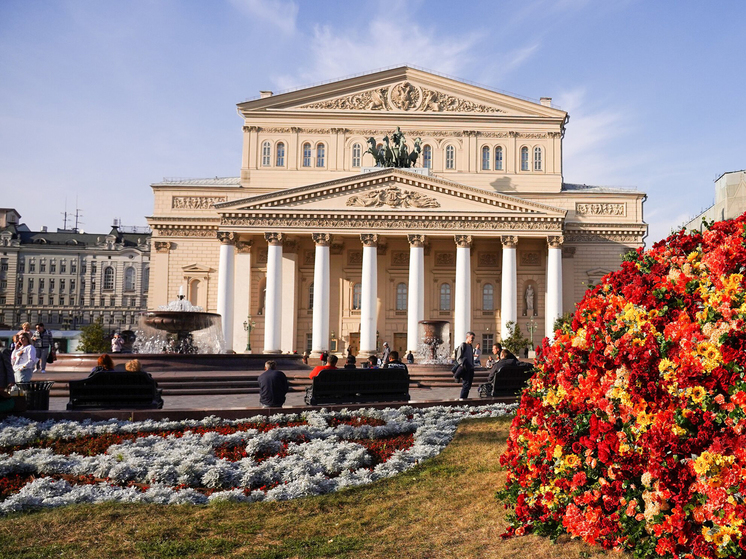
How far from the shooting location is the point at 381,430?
1085 centimetres

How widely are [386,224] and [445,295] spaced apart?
7519mm

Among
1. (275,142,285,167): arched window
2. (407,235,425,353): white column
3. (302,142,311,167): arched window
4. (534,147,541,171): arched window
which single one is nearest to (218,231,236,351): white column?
(275,142,285,167): arched window

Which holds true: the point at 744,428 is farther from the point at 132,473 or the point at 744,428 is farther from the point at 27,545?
the point at 132,473

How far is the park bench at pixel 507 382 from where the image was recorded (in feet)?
51.4

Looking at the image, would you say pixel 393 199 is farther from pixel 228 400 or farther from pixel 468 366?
pixel 468 366

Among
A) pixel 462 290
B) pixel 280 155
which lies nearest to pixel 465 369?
pixel 462 290

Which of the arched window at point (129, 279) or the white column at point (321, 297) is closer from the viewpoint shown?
the white column at point (321, 297)

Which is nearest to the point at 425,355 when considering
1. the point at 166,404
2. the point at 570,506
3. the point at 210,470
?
the point at 166,404

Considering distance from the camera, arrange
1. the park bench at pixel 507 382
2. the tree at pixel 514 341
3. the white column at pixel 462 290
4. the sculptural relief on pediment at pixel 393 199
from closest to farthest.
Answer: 1. the park bench at pixel 507 382
2. the tree at pixel 514 341
3. the white column at pixel 462 290
4. the sculptural relief on pediment at pixel 393 199

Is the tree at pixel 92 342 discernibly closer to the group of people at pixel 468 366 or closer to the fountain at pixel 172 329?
the fountain at pixel 172 329

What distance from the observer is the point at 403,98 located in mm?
49281

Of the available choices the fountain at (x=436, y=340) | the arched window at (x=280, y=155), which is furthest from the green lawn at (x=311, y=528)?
the arched window at (x=280, y=155)

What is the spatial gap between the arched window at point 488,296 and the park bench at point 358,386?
32355 mm

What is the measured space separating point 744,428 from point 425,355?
30585 mm
